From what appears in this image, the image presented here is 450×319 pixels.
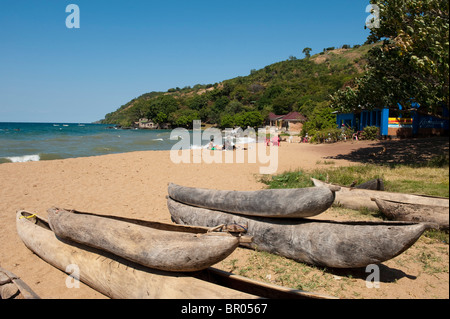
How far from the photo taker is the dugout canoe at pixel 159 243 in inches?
115

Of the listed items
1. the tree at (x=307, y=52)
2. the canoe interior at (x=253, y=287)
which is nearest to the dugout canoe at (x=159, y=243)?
the canoe interior at (x=253, y=287)

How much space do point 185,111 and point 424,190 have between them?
8807 cm

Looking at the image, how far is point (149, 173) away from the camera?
13227mm

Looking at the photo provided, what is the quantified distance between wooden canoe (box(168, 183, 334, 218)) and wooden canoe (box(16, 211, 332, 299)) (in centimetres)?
127

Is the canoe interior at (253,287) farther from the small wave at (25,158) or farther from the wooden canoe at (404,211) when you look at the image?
the small wave at (25,158)

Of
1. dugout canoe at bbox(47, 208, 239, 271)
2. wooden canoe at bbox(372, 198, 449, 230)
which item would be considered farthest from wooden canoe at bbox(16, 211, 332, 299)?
wooden canoe at bbox(372, 198, 449, 230)

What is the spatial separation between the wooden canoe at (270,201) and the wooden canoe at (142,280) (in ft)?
4.17

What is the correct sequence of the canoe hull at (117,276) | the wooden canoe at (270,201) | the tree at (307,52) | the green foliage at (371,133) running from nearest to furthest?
1. the canoe hull at (117,276)
2. the wooden canoe at (270,201)
3. the green foliage at (371,133)
4. the tree at (307,52)

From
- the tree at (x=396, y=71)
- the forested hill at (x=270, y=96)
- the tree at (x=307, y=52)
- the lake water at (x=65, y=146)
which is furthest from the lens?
the tree at (x=307, y=52)

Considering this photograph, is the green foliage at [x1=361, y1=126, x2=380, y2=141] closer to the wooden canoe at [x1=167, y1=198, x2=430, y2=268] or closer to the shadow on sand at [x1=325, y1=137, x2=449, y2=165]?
the shadow on sand at [x1=325, y1=137, x2=449, y2=165]
